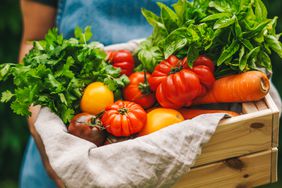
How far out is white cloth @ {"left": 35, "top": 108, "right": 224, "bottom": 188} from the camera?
0.99m

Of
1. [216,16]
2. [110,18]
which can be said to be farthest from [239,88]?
[110,18]

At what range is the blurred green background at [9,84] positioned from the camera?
2092 mm

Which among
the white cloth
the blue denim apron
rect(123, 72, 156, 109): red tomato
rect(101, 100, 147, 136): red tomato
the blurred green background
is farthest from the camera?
the blurred green background

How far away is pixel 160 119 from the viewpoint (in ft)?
3.65

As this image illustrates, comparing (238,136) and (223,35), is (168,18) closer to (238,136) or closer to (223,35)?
(223,35)

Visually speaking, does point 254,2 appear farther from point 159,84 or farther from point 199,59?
point 159,84

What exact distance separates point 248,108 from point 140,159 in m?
0.28

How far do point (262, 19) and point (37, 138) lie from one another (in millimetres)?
627

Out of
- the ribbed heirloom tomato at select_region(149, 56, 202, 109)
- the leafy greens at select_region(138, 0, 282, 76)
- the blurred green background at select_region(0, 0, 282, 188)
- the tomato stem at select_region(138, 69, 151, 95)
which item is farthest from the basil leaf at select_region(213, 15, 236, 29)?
the blurred green background at select_region(0, 0, 282, 188)

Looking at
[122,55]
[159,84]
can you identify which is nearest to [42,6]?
[122,55]

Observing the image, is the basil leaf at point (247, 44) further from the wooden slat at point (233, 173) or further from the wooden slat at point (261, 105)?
the wooden slat at point (233, 173)

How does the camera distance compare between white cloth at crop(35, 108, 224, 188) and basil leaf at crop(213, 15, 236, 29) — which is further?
basil leaf at crop(213, 15, 236, 29)

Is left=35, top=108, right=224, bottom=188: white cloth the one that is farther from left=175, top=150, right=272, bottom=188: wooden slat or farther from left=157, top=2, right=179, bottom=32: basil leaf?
left=157, top=2, right=179, bottom=32: basil leaf

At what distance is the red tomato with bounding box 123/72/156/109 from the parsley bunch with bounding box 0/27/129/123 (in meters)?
0.02
